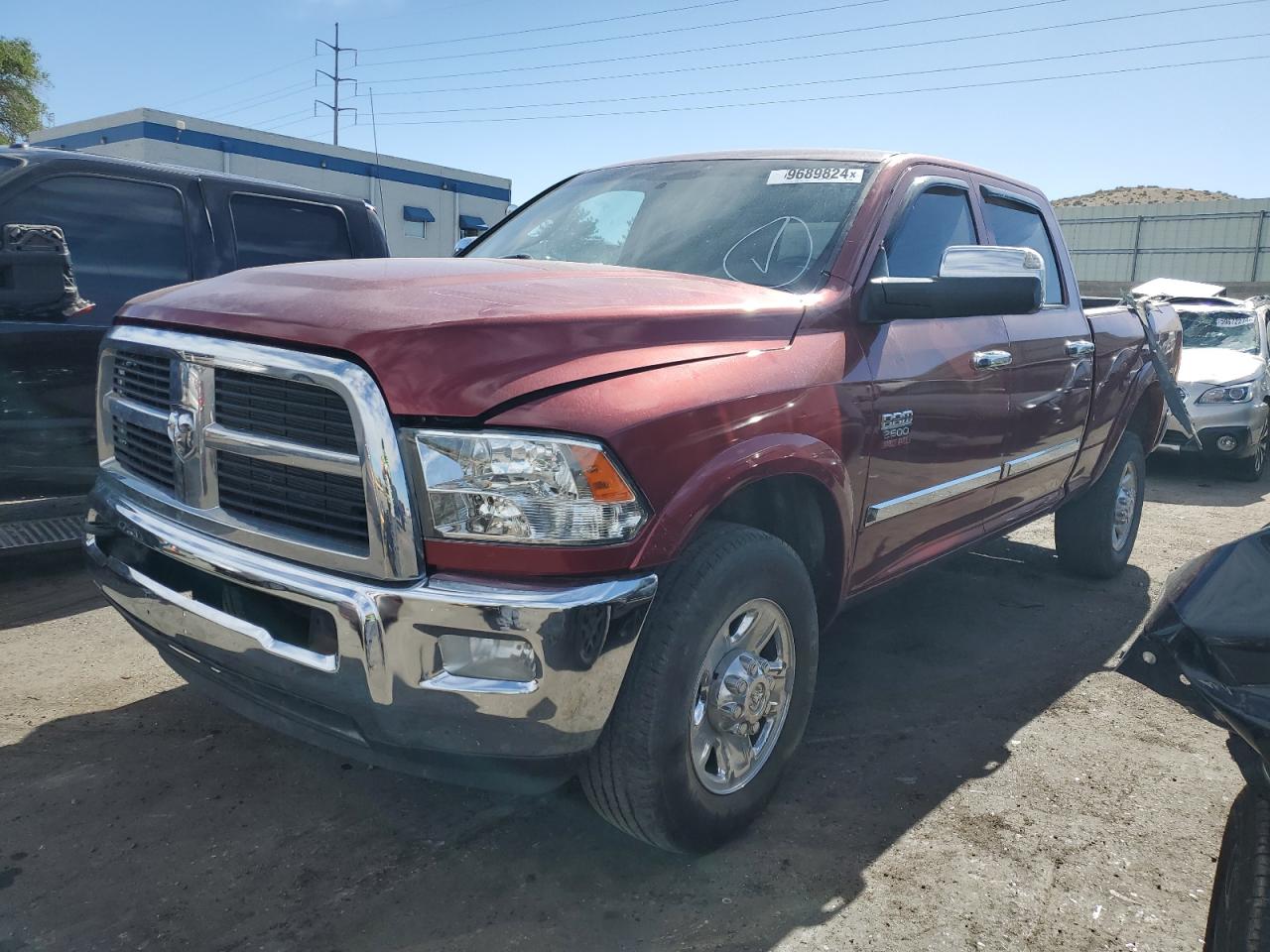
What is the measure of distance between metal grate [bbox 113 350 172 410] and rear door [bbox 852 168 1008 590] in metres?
1.90

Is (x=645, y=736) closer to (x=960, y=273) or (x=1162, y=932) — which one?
(x=1162, y=932)

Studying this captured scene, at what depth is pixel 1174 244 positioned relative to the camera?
29.8 meters

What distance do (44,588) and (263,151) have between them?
16877 mm

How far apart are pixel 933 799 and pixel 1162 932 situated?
2.31ft

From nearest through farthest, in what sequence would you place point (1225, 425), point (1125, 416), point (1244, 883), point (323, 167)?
point (1244, 883) → point (1125, 416) → point (1225, 425) → point (323, 167)

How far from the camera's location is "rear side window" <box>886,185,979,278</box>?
132 inches

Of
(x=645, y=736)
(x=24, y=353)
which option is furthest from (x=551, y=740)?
(x=24, y=353)

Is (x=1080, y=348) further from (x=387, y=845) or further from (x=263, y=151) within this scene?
(x=263, y=151)

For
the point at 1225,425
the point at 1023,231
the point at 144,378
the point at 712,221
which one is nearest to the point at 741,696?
the point at 712,221

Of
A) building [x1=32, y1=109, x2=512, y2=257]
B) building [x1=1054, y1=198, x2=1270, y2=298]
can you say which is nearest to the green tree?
building [x1=32, y1=109, x2=512, y2=257]

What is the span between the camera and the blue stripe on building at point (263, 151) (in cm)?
1762

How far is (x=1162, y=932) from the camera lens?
2.40 m

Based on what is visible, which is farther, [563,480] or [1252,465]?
[1252,465]

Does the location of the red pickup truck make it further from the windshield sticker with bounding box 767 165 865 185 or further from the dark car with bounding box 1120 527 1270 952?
the dark car with bounding box 1120 527 1270 952
